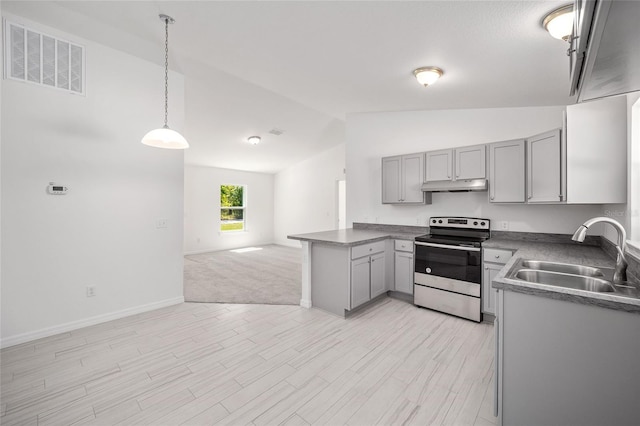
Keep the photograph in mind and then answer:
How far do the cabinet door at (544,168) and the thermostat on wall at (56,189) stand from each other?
15.9ft

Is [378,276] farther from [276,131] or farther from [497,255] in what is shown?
[276,131]

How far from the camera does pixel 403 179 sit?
162 inches

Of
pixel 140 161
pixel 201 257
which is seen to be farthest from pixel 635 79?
pixel 201 257

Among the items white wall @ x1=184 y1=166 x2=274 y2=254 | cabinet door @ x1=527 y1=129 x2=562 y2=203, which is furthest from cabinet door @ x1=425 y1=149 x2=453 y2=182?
white wall @ x1=184 y1=166 x2=274 y2=254

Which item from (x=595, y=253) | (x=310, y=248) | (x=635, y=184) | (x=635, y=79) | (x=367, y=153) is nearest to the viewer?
(x=635, y=79)

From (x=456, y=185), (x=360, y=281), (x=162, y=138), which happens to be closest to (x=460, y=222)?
(x=456, y=185)

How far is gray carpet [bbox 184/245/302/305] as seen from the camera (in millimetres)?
4082

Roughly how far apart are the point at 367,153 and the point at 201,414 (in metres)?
4.00

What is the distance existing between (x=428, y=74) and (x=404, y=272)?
7.88 ft

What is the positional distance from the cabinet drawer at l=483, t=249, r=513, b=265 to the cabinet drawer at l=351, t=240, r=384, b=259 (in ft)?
3.98

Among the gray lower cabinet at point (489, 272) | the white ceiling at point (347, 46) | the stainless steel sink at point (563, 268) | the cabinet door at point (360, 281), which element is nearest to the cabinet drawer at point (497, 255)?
the gray lower cabinet at point (489, 272)

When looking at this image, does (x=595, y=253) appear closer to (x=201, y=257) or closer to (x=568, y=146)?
(x=568, y=146)

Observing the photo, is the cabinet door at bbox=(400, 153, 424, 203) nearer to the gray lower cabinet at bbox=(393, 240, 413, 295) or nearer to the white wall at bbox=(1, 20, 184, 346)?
the gray lower cabinet at bbox=(393, 240, 413, 295)

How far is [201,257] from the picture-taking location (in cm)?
710
